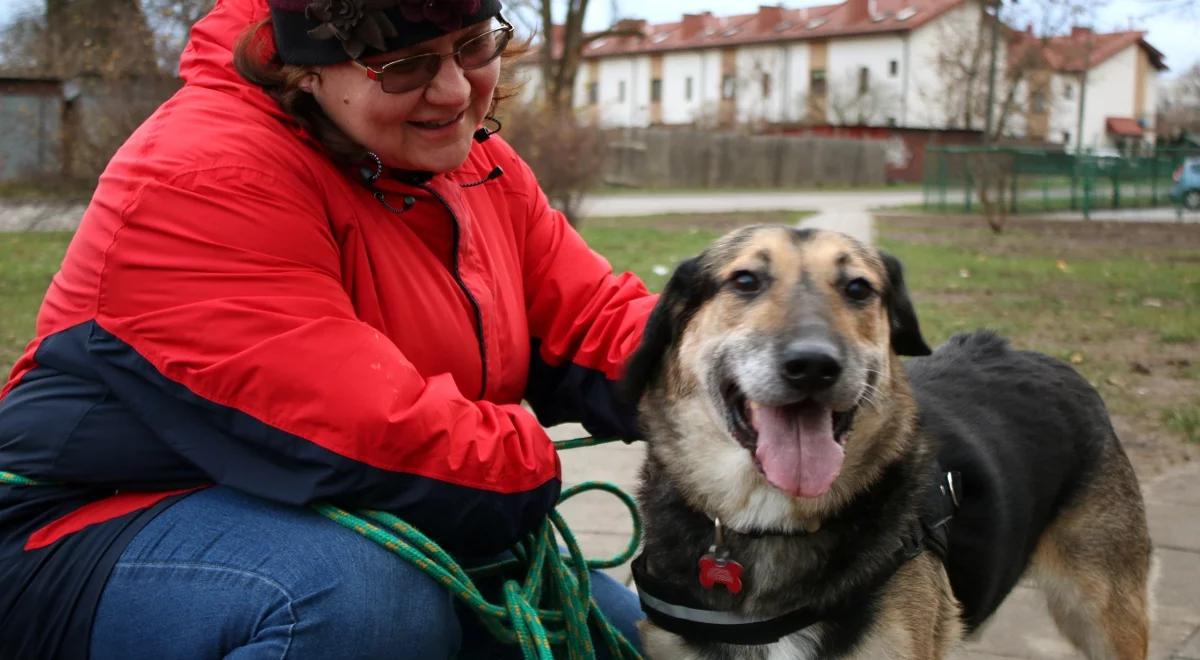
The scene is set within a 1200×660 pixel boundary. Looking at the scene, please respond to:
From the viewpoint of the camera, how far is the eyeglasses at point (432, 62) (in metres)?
2.62

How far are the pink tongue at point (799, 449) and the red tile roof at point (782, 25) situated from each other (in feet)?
208

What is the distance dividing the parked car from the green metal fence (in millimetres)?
1588

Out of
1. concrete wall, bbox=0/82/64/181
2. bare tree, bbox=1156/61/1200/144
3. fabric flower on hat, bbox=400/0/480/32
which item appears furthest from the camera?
bare tree, bbox=1156/61/1200/144

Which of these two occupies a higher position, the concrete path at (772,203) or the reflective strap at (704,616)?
the concrete path at (772,203)

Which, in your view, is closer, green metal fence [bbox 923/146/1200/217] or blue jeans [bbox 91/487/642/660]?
blue jeans [bbox 91/487/642/660]

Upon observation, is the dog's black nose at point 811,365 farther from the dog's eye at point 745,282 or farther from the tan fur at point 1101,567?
the tan fur at point 1101,567

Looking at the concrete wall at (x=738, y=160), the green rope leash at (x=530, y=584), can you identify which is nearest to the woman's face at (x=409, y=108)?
the green rope leash at (x=530, y=584)

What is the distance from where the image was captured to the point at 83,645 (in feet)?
7.85

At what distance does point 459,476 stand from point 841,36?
70.5 metres

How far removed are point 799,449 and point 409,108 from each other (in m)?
1.18

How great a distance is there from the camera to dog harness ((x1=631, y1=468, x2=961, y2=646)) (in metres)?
2.73

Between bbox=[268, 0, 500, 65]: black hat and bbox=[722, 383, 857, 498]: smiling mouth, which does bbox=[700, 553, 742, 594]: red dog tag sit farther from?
bbox=[268, 0, 500, 65]: black hat

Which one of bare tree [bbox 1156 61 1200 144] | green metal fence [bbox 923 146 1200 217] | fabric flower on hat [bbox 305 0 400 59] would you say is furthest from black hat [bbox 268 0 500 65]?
bare tree [bbox 1156 61 1200 144]

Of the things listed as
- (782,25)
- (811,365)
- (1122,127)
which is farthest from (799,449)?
(1122,127)
